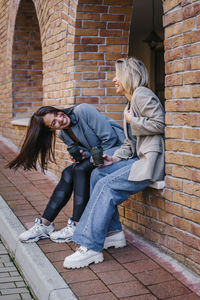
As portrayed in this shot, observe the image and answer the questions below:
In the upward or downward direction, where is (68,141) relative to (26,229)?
upward

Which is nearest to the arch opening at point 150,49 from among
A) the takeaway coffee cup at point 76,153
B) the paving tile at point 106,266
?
the takeaway coffee cup at point 76,153

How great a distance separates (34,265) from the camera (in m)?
3.43

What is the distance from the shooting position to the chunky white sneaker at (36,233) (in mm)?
3939

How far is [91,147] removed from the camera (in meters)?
4.05

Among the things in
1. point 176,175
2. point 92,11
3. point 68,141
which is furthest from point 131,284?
point 92,11

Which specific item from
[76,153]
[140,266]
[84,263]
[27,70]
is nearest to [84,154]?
[76,153]

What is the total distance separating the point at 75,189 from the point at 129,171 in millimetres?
571

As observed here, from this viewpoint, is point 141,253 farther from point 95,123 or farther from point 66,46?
point 66,46

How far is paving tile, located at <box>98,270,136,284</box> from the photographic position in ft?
10.3

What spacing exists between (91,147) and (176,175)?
0.91m

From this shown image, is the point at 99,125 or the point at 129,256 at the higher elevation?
the point at 99,125

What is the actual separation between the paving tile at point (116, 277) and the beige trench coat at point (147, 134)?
0.66 m

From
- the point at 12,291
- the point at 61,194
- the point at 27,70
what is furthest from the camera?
the point at 27,70

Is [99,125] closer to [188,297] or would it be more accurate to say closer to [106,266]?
[106,266]
